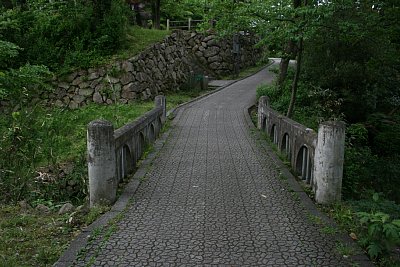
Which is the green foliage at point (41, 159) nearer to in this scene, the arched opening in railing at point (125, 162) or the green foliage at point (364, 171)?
the arched opening in railing at point (125, 162)

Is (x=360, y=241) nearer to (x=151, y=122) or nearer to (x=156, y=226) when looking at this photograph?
(x=156, y=226)

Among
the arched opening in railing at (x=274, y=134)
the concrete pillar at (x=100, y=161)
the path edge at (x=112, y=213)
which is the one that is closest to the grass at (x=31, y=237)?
the path edge at (x=112, y=213)

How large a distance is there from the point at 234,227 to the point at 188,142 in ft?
20.3

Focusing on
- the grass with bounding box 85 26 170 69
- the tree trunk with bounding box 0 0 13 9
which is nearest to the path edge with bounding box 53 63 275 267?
the grass with bounding box 85 26 170 69

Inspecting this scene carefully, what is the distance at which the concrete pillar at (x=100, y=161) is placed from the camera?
574cm

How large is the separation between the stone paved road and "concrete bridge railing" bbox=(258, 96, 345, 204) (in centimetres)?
45

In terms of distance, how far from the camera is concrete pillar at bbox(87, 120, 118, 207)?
226 inches

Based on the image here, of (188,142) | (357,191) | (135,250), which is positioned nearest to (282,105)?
(188,142)

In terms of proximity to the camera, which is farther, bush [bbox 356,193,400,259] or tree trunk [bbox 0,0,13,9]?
tree trunk [bbox 0,0,13,9]

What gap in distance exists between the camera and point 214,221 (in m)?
5.29

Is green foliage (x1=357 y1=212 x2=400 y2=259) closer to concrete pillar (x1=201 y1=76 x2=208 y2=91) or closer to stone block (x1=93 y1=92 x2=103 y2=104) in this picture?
stone block (x1=93 y1=92 x2=103 y2=104)

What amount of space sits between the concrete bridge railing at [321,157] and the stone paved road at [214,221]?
0.45m

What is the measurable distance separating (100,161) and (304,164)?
12.0 feet

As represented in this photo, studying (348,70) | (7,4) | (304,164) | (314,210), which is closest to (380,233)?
(314,210)
